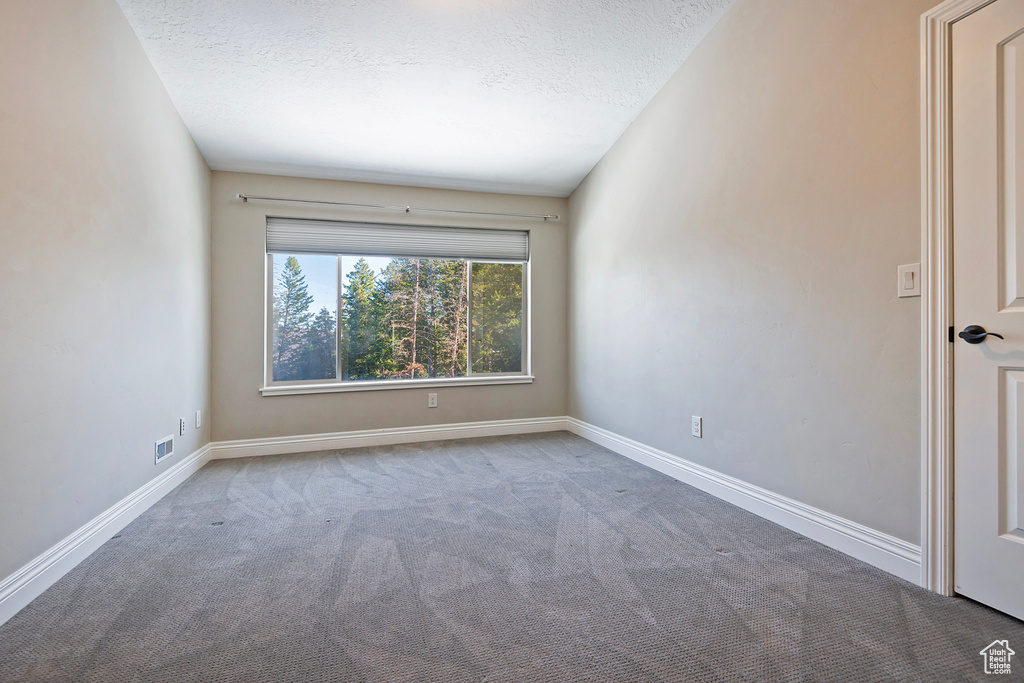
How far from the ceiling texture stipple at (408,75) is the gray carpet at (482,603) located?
2.45 meters

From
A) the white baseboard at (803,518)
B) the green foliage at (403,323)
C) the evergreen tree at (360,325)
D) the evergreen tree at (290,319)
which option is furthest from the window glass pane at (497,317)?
the white baseboard at (803,518)

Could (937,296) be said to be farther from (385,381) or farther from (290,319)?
(290,319)

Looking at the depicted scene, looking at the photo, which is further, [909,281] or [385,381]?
[385,381]

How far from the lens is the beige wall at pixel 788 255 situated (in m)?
1.81

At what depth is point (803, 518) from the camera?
2.17 meters

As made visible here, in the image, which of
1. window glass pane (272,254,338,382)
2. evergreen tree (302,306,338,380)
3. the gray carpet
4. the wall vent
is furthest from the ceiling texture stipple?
the gray carpet

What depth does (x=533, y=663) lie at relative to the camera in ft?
4.27

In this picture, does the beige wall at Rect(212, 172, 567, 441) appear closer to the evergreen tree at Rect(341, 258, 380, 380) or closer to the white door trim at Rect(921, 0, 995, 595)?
the evergreen tree at Rect(341, 258, 380, 380)

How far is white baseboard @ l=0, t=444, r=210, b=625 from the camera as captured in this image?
5.05 feet

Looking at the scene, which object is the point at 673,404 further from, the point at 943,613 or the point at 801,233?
the point at 943,613

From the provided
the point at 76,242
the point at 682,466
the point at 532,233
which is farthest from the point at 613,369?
the point at 76,242

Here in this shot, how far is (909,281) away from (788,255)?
555 mm

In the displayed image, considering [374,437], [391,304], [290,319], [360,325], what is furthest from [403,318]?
[374,437]

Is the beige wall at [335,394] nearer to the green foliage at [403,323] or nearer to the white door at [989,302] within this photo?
the green foliage at [403,323]
